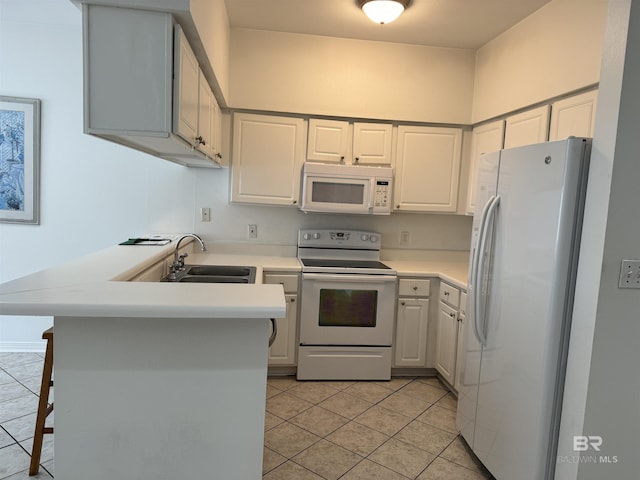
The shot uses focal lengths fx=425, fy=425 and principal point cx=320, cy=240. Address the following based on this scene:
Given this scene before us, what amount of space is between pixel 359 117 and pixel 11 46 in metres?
2.67

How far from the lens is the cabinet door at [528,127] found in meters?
2.54

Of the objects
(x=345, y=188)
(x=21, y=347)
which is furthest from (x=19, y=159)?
(x=345, y=188)

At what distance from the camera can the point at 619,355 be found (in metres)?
1.64

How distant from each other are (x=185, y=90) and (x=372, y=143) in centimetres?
181

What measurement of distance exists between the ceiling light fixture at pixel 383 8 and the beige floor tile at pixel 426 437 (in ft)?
8.27

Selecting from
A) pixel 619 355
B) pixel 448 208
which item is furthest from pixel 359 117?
pixel 619 355

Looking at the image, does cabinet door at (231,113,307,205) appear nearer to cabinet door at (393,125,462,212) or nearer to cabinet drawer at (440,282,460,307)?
cabinet door at (393,125,462,212)

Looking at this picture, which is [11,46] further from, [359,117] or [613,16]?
[613,16]

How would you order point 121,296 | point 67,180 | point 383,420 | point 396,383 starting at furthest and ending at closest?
point 67,180 < point 396,383 < point 383,420 < point 121,296

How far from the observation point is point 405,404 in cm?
289

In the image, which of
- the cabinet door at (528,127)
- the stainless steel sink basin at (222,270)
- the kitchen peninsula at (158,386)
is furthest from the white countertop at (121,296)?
the cabinet door at (528,127)

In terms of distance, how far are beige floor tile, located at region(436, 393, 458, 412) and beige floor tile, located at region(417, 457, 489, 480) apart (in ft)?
2.09

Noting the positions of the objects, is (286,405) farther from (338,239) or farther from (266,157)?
(266,157)

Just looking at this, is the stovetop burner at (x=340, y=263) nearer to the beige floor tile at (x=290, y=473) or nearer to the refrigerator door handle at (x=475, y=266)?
the refrigerator door handle at (x=475, y=266)
